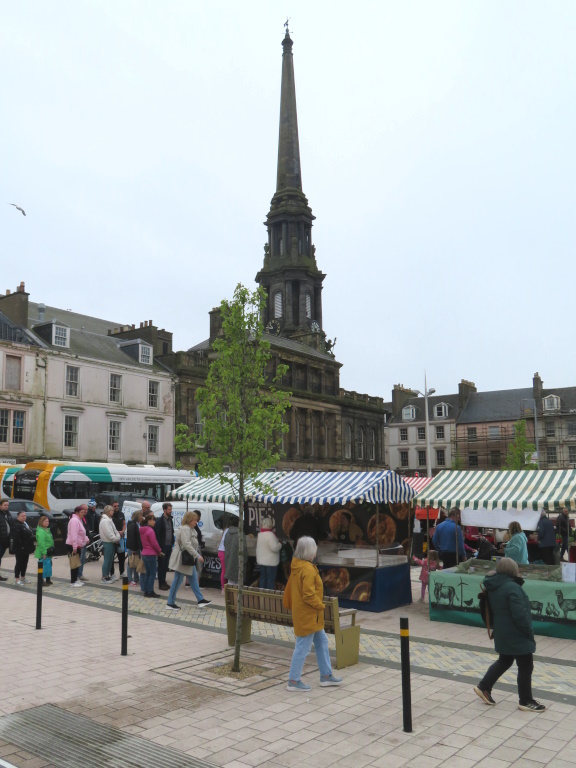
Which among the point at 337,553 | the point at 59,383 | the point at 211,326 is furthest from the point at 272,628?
the point at 211,326

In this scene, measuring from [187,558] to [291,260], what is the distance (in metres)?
59.1

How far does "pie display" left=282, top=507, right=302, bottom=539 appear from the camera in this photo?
1653 cm

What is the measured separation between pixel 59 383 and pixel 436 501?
94.6 feet

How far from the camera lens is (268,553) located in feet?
43.2

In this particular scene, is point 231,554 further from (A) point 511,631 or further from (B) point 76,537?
(A) point 511,631

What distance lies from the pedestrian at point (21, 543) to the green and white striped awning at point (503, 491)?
9.27 metres

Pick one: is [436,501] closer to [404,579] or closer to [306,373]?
[404,579]

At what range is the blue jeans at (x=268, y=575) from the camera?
13.2m

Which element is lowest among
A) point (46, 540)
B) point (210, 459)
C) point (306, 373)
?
point (46, 540)

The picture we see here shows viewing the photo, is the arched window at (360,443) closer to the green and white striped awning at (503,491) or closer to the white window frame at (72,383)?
the white window frame at (72,383)

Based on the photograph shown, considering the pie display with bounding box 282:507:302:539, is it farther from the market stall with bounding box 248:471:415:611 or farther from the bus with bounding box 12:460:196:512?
the bus with bounding box 12:460:196:512

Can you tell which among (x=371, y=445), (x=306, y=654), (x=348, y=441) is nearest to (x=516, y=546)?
(x=306, y=654)

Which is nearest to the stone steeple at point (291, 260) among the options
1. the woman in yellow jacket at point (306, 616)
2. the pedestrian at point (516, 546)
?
the pedestrian at point (516, 546)

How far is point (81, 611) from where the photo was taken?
12.7m
